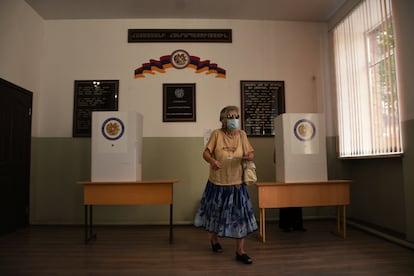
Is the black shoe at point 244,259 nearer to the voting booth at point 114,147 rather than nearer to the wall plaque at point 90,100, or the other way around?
the voting booth at point 114,147

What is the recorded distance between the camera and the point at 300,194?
3.23 meters

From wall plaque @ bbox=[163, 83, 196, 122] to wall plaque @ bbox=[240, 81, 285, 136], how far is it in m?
0.82

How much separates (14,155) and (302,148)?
381 centimetres

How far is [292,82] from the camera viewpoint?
4594 millimetres

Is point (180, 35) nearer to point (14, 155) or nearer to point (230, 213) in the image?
point (14, 155)

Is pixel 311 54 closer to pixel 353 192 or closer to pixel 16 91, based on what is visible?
pixel 353 192

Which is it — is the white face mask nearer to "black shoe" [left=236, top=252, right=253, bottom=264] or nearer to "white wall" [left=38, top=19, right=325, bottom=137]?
"black shoe" [left=236, top=252, right=253, bottom=264]

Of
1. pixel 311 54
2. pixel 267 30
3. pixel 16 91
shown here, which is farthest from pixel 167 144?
pixel 311 54

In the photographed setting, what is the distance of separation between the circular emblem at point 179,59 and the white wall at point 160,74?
0.09m

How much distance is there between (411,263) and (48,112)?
501cm

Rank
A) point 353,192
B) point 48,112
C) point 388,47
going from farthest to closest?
point 48,112 → point 353,192 → point 388,47

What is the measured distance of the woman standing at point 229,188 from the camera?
102 inches

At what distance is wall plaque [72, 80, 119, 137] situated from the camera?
4.41 meters

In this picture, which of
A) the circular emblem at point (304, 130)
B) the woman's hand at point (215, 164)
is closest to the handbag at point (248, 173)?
the woman's hand at point (215, 164)
